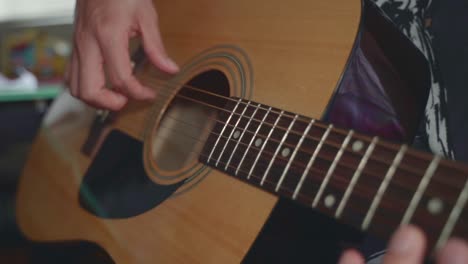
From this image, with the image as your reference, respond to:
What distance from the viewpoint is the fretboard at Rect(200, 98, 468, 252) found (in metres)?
0.33

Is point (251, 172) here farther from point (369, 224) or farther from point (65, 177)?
point (65, 177)

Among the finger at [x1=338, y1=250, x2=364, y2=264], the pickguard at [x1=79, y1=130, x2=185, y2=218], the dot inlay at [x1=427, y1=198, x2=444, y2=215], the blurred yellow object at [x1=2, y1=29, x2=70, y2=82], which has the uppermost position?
the dot inlay at [x1=427, y1=198, x2=444, y2=215]

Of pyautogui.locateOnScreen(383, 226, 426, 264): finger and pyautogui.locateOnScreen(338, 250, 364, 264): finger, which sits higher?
pyautogui.locateOnScreen(383, 226, 426, 264): finger

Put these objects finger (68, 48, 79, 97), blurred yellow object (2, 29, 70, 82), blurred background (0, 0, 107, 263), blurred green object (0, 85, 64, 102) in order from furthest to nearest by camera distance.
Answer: blurred yellow object (2, 29, 70, 82), blurred green object (0, 85, 64, 102), blurred background (0, 0, 107, 263), finger (68, 48, 79, 97)

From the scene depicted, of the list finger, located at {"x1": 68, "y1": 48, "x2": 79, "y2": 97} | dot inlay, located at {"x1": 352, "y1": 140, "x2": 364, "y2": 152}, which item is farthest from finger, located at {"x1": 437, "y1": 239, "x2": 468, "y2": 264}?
finger, located at {"x1": 68, "y1": 48, "x2": 79, "y2": 97}

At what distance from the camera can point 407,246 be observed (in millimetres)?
325

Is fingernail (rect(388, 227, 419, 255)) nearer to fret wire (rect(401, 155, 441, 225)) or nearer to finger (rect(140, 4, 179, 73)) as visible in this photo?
fret wire (rect(401, 155, 441, 225))

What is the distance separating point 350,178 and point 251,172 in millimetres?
138

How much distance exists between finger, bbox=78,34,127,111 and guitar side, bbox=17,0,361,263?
40 millimetres

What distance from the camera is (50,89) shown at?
2.12 meters

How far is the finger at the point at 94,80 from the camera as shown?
80cm

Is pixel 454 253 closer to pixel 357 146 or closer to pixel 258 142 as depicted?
pixel 357 146

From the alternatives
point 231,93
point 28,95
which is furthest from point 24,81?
point 231,93

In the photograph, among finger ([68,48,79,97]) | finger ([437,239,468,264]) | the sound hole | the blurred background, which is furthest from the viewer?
the blurred background
